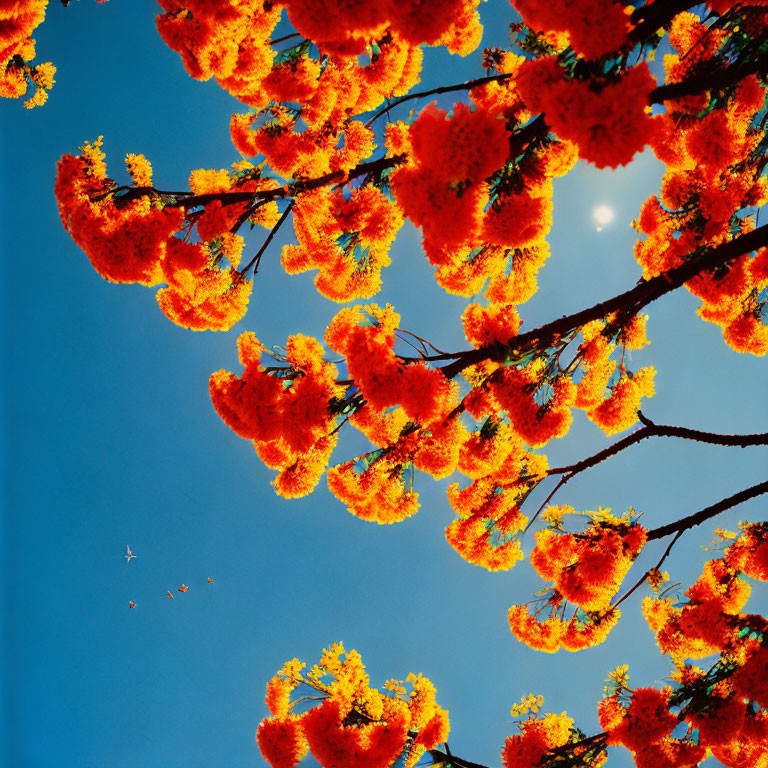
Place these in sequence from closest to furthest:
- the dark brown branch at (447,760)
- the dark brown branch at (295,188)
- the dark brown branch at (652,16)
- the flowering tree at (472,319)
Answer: the dark brown branch at (652,16) < the flowering tree at (472,319) < the dark brown branch at (295,188) < the dark brown branch at (447,760)

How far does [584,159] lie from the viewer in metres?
2.45

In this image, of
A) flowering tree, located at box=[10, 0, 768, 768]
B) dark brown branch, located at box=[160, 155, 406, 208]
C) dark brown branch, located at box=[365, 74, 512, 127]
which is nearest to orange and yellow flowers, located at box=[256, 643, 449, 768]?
flowering tree, located at box=[10, 0, 768, 768]

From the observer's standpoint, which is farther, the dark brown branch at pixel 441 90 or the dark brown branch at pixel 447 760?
the dark brown branch at pixel 447 760

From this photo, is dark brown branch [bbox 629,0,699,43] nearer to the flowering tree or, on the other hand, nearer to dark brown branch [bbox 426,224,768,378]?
the flowering tree

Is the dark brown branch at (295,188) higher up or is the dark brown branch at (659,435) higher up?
the dark brown branch at (295,188)

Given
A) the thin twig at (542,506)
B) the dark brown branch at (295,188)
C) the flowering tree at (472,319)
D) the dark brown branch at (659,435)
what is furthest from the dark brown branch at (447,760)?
the dark brown branch at (295,188)

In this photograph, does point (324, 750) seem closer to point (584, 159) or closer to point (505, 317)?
point (505, 317)

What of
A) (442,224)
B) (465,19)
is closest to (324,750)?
(442,224)

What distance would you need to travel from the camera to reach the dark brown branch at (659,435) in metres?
4.22

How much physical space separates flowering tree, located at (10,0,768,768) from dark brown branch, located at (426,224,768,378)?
0.02 metres

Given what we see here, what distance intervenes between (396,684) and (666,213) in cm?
572

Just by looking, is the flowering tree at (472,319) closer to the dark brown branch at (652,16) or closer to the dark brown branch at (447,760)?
the dark brown branch at (447,760)

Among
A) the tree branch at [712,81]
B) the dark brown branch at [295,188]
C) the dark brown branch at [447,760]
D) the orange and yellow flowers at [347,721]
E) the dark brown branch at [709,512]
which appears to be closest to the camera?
the tree branch at [712,81]

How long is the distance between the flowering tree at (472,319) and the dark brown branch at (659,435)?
1.0 inches
